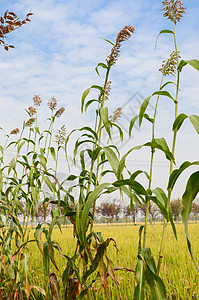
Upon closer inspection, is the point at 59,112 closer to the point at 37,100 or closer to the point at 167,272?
the point at 37,100

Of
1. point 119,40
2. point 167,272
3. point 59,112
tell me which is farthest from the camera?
point 167,272

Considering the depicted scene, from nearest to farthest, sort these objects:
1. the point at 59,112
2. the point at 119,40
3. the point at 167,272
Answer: the point at 119,40 < the point at 59,112 < the point at 167,272

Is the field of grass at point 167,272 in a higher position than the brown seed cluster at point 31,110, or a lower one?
lower

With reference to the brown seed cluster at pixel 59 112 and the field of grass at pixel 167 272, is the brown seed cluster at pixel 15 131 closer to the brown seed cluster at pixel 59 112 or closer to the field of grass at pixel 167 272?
the brown seed cluster at pixel 59 112

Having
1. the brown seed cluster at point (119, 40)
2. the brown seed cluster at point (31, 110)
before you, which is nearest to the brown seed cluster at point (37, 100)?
the brown seed cluster at point (31, 110)

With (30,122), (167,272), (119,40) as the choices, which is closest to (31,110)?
(30,122)

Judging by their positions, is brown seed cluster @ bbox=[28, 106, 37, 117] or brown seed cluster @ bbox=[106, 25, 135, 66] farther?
brown seed cluster @ bbox=[28, 106, 37, 117]

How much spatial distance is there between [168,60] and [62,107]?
1077mm

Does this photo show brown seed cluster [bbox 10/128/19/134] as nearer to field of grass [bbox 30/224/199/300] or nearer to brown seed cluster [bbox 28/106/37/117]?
brown seed cluster [bbox 28/106/37/117]

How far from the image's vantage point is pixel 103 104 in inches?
59.9

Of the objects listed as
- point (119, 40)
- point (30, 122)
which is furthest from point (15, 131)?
point (119, 40)

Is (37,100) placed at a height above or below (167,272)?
A: above

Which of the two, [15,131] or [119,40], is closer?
[119,40]

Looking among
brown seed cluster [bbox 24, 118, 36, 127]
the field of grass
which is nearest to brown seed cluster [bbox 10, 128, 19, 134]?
brown seed cluster [bbox 24, 118, 36, 127]
